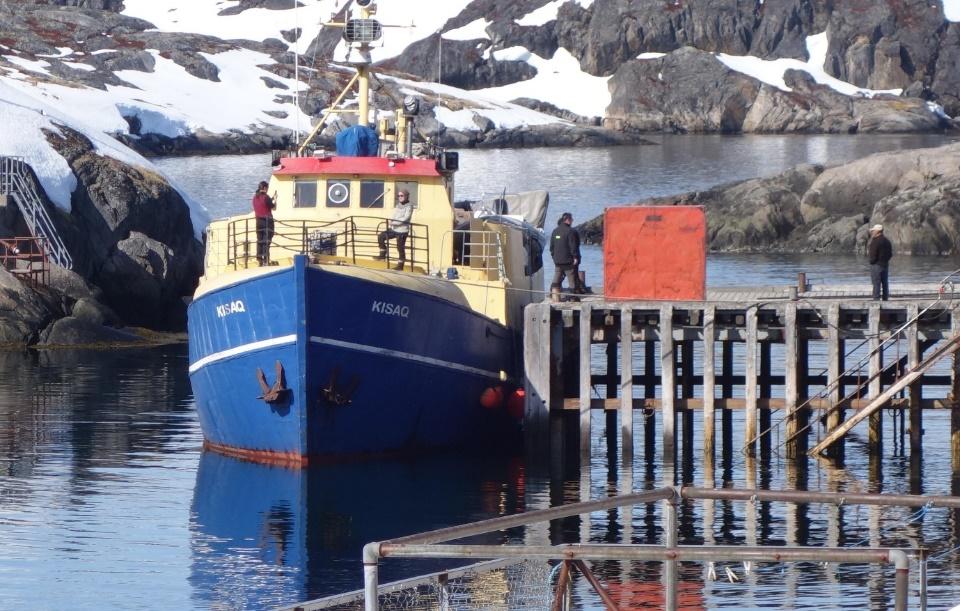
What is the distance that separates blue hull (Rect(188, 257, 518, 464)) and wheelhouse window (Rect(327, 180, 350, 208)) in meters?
3.01

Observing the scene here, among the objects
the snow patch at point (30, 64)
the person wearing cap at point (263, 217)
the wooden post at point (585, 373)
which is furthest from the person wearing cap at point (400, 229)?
the snow patch at point (30, 64)

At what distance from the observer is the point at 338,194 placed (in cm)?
2841

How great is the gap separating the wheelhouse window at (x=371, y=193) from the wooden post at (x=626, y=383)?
4767 millimetres

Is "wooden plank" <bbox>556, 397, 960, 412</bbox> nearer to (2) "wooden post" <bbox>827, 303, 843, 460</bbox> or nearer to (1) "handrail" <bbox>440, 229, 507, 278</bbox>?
(2) "wooden post" <bbox>827, 303, 843, 460</bbox>

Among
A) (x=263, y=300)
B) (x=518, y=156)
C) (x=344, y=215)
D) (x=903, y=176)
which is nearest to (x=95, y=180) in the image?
(x=344, y=215)

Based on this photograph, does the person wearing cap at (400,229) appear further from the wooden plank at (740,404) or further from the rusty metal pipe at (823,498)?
the rusty metal pipe at (823,498)

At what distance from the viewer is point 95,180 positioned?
48125 millimetres

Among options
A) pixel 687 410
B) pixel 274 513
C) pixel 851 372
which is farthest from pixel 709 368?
pixel 274 513

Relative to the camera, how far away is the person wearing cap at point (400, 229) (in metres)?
26.9

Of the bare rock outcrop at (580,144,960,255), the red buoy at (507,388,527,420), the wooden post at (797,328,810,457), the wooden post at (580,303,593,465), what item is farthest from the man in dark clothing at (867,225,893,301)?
the bare rock outcrop at (580,144,960,255)

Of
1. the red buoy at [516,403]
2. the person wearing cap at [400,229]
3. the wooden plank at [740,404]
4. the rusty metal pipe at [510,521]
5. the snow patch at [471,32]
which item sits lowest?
the red buoy at [516,403]

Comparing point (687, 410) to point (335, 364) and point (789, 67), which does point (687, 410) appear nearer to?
point (335, 364)

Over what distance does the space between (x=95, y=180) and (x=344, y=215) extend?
21720 mm

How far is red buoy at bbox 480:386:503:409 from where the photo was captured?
27125 millimetres
